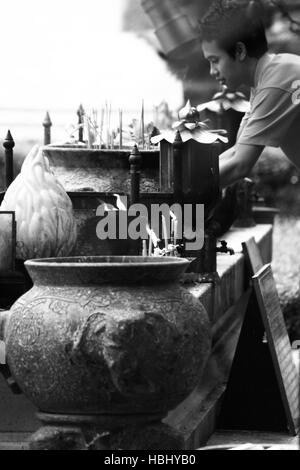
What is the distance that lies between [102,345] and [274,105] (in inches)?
152

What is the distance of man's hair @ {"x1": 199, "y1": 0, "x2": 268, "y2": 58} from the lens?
8039 millimetres

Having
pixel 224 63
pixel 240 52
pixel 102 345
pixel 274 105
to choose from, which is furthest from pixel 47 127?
pixel 102 345

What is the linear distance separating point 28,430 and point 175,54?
8877 millimetres

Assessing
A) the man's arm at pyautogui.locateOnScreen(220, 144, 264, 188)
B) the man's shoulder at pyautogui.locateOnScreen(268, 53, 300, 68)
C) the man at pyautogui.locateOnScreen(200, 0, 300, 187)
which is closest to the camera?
the man's arm at pyautogui.locateOnScreen(220, 144, 264, 188)

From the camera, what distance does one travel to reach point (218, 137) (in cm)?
698

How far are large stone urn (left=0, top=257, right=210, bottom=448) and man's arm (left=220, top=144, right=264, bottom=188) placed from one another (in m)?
3.16

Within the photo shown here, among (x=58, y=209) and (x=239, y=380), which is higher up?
(x=58, y=209)

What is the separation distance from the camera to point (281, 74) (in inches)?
310

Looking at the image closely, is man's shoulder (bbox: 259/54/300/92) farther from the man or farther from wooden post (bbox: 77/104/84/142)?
wooden post (bbox: 77/104/84/142)

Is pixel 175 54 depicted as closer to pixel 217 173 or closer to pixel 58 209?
pixel 217 173

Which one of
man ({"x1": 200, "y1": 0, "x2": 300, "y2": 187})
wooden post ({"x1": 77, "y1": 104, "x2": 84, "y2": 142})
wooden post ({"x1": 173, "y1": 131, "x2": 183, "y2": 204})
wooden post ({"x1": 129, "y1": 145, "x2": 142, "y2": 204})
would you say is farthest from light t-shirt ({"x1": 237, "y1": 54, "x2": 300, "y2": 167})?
wooden post ({"x1": 129, "y1": 145, "x2": 142, "y2": 204})

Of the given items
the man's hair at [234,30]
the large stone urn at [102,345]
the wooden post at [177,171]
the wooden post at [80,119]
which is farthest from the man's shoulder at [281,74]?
the large stone urn at [102,345]

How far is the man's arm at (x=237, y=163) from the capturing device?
7.66 metres

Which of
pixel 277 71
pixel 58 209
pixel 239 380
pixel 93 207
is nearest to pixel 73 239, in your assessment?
pixel 58 209
